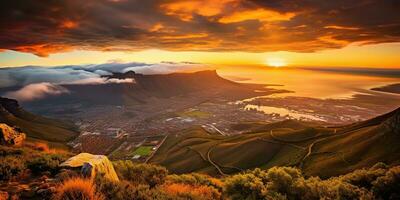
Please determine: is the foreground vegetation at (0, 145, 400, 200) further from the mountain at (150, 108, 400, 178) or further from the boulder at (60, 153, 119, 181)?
the mountain at (150, 108, 400, 178)

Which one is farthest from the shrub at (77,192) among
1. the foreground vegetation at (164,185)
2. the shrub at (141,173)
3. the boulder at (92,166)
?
the shrub at (141,173)

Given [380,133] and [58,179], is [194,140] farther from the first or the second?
[58,179]

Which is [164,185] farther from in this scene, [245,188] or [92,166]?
[245,188]

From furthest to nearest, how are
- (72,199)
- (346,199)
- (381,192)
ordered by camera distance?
(381,192)
(346,199)
(72,199)

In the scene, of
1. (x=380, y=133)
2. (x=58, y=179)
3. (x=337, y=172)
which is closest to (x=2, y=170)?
(x=58, y=179)

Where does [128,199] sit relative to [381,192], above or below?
above

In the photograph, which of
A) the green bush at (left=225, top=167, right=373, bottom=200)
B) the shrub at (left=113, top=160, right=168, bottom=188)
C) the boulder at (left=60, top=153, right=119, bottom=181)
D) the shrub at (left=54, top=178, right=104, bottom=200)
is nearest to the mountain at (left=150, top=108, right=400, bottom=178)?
the green bush at (left=225, top=167, right=373, bottom=200)
